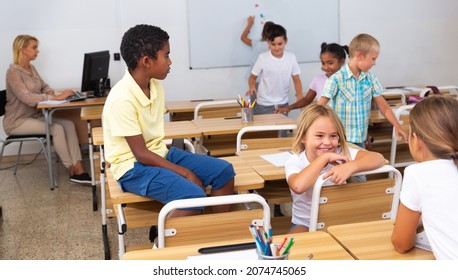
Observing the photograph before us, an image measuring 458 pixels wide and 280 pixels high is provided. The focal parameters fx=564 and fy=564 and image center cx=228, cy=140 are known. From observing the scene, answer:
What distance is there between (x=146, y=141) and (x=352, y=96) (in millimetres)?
1469

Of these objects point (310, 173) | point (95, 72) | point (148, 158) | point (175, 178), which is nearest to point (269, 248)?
point (310, 173)

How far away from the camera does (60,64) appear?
248 inches

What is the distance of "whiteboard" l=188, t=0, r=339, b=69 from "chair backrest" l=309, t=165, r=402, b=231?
14.4ft

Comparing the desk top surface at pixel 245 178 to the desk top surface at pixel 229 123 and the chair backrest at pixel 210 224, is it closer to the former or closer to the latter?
the chair backrest at pixel 210 224

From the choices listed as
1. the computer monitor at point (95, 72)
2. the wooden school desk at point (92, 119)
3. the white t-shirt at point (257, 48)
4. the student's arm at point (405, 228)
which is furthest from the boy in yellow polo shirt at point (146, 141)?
the white t-shirt at point (257, 48)

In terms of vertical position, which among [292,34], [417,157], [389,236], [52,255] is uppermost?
[292,34]

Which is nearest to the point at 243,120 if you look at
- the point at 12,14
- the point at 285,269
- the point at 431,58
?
the point at 285,269

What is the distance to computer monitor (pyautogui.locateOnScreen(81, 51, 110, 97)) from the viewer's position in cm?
541

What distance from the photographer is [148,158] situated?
250cm

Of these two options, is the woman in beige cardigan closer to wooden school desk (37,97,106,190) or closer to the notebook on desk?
wooden school desk (37,97,106,190)

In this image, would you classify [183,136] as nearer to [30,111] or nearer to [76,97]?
[76,97]

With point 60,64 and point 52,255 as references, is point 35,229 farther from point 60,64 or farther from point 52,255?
point 60,64

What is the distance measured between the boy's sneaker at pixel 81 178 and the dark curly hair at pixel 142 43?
9.48 feet

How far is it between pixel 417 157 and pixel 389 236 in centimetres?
28
